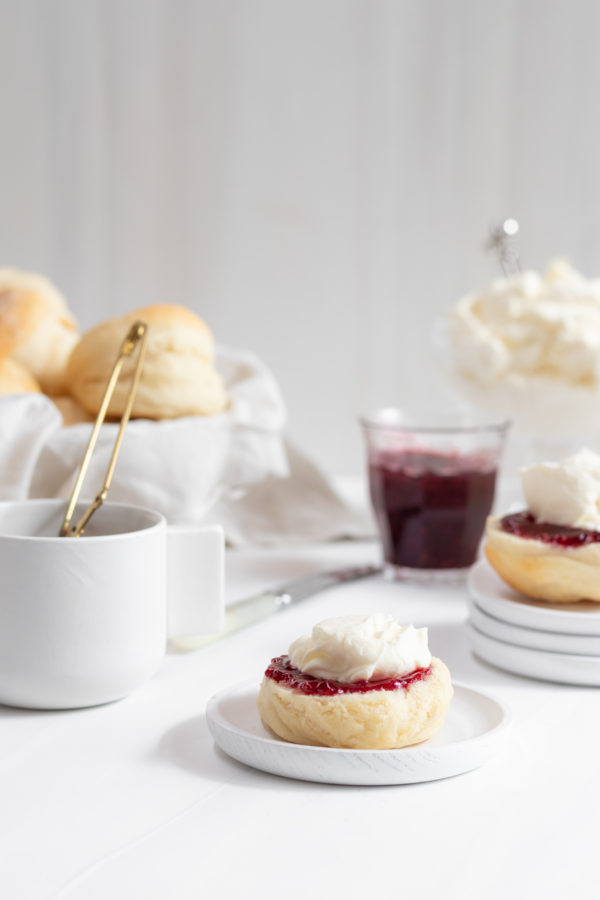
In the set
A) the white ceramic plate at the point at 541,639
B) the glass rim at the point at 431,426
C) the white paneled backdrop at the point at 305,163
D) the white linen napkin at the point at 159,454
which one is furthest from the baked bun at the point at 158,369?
the white paneled backdrop at the point at 305,163

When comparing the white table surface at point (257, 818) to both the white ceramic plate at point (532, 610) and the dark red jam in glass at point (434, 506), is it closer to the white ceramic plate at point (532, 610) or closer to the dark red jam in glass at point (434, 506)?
the white ceramic plate at point (532, 610)

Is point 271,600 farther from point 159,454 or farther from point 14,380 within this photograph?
point 14,380

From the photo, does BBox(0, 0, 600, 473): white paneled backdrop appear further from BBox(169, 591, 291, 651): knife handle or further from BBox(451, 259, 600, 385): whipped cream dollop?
BBox(169, 591, 291, 651): knife handle

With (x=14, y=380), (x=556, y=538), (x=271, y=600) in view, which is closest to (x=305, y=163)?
(x=14, y=380)

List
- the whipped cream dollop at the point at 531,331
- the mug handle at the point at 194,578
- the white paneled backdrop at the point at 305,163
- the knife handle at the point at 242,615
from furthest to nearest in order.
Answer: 1. the white paneled backdrop at the point at 305,163
2. the whipped cream dollop at the point at 531,331
3. the knife handle at the point at 242,615
4. the mug handle at the point at 194,578

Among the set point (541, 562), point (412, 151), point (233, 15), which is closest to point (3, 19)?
point (233, 15)
